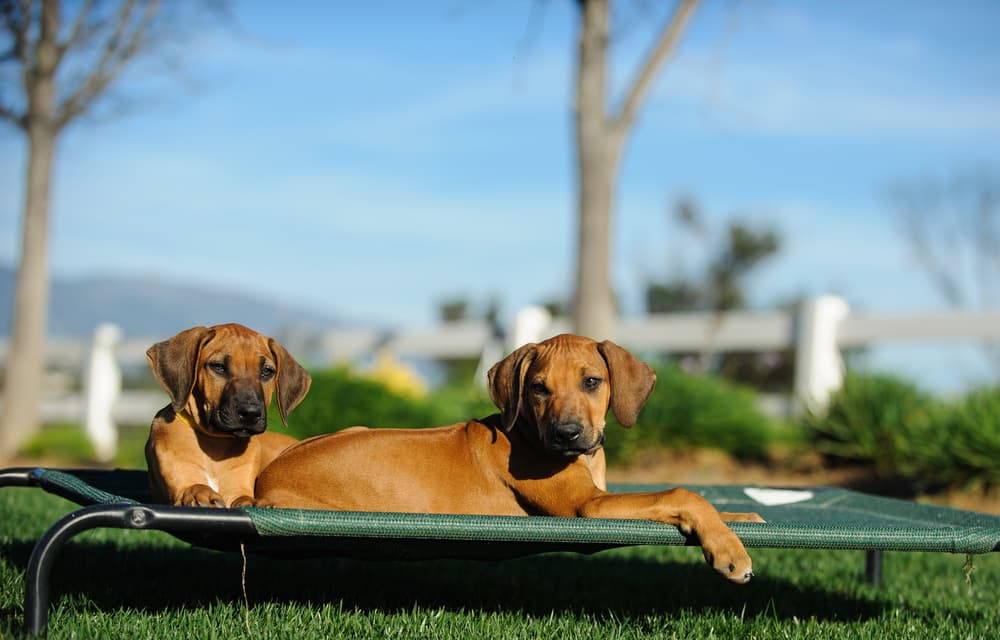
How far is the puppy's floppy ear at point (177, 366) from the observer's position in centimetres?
405

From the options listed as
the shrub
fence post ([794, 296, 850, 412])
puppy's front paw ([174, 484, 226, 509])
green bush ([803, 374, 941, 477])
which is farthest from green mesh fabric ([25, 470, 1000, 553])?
fence post ([794, 296, 850, 412])

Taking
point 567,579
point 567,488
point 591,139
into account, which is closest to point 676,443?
point 591,139

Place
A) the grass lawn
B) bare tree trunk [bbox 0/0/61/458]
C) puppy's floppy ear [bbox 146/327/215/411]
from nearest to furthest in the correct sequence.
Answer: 1. puppy's floppy ear [bbox 146/327/215/411]
2. the grass lawn
3. bare tree trunk [bbox 0/0/61/458]

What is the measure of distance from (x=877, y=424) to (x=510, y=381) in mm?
6693

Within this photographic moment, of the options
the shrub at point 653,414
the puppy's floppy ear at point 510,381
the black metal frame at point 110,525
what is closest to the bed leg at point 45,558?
the black metal frame at point 110,525

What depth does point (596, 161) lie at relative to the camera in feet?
36.0

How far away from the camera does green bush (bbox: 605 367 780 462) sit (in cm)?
1043

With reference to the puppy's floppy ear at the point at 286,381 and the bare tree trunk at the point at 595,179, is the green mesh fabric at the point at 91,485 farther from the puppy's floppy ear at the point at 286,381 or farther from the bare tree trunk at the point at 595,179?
the bare tree trunk at the point at 595,179

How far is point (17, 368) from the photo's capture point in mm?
13156

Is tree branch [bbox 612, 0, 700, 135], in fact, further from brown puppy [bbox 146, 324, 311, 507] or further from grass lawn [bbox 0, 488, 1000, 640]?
brown puppy [bbox 146, 324, 311, 507]

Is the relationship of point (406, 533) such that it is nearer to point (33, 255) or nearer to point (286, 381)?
point (286, 381)

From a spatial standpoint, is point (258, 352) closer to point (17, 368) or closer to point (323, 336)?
point (17, 368)

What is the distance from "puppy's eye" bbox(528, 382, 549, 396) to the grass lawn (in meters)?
1.00

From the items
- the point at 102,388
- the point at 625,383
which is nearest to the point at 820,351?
the point at 625,383
